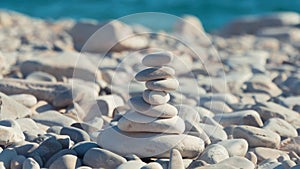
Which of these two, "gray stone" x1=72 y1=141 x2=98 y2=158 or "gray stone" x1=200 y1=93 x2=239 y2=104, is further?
"gray stone" x1=200 y1=93 x2=239 y2=104

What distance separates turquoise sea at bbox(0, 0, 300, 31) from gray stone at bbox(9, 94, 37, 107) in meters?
11.7

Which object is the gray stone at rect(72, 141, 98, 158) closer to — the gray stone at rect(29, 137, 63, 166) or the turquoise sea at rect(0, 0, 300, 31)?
the gray stone at rect(29, 137, 63, 166)

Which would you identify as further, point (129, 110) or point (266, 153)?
point (129, 110)

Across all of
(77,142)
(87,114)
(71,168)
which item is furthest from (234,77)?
(71,168)

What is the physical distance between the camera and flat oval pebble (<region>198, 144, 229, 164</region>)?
2.38 m

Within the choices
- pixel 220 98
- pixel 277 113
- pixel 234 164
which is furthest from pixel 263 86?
pixel 234 164

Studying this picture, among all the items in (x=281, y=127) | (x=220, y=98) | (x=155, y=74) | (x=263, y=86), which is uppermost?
(x=155, y=74)

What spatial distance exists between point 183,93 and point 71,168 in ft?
4.97

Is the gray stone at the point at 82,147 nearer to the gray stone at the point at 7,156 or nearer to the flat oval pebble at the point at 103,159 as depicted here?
the flat oval pebble at the point at 103,159

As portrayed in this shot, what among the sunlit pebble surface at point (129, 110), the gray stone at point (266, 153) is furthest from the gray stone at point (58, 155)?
the gray stone at point (266, 153)

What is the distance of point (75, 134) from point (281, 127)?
0.94 metres

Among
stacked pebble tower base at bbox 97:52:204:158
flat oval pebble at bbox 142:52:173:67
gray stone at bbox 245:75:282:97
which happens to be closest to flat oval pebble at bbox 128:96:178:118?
stacked pebble tower base at bbox 97:52:204:158

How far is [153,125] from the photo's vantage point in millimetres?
2391

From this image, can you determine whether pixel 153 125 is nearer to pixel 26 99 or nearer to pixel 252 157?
pixel 252 157
